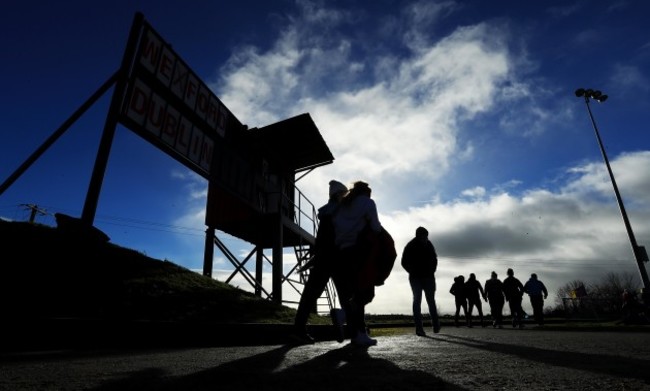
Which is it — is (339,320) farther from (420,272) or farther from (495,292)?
(495,292)

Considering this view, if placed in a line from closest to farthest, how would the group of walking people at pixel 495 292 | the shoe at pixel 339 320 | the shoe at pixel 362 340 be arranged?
1. the shoe at pixel 362 340
2. the shoe at pixel 339 320
3. the group of walking people at pixel 495 292

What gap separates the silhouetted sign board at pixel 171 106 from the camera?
26.4ft

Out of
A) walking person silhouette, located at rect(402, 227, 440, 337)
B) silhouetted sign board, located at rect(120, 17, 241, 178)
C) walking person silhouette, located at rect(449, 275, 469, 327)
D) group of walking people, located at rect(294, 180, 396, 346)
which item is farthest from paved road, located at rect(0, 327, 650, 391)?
walking person silhouette, located at rect(449, 275, 469, 327)

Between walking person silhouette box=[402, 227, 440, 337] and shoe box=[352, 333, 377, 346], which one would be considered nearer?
shoe box=[352, 333, 377, 346]

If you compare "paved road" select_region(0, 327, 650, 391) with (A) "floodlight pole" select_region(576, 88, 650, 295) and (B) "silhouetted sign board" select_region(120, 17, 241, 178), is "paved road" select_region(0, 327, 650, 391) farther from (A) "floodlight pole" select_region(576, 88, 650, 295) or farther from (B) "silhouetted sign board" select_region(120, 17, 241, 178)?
(A) "floodlight pole" select_region(576, 88, 650, 295)

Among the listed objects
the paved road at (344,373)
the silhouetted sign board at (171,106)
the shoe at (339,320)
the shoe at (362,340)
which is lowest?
the paved road at (344,373)

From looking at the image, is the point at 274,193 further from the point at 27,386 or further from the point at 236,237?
the point at 27,386

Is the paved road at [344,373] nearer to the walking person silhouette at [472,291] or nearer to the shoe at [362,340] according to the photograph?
the shoe at [362,340]

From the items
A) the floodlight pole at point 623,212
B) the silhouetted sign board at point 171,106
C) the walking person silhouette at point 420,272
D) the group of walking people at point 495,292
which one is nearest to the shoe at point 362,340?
the walking person silhouette at point 420,272

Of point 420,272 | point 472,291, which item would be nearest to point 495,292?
point 472,291

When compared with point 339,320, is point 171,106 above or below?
above

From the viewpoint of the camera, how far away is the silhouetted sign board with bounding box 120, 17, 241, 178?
8039mm

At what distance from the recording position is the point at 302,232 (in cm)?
1658

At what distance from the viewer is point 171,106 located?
9.13 m
